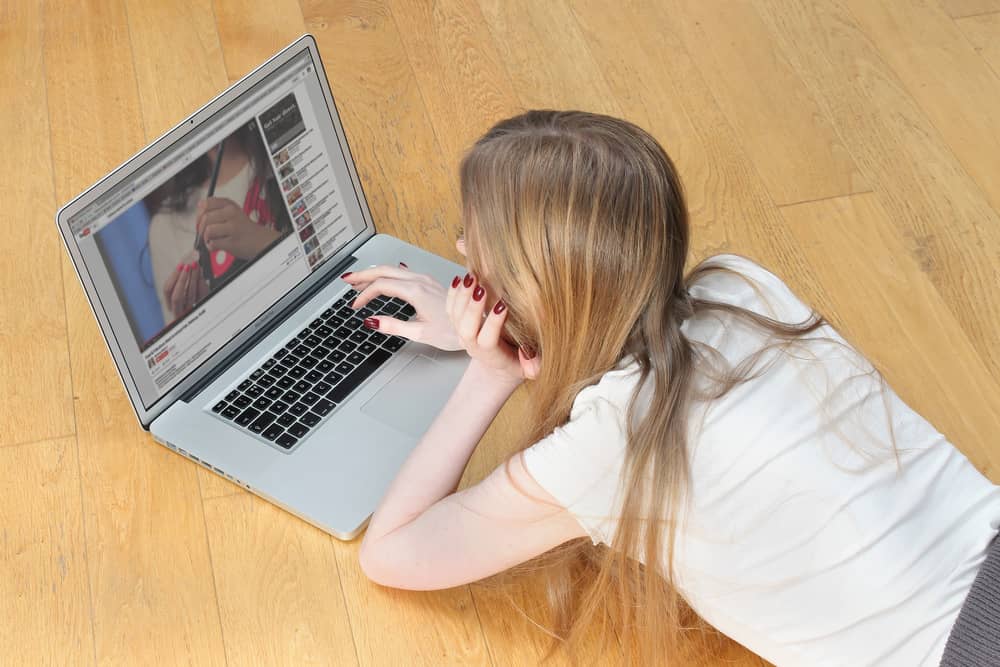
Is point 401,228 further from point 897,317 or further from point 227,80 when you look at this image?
point 897,317

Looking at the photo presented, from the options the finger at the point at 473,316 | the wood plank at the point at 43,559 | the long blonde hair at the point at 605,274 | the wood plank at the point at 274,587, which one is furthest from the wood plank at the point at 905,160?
the wood plank at the point at 43,559

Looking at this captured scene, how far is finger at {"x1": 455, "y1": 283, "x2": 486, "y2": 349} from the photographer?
3.55 feet

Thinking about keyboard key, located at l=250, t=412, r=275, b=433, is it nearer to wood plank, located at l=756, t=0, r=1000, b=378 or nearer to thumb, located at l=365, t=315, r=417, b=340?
thumb, located at l=365, t=315, r=417, b=340

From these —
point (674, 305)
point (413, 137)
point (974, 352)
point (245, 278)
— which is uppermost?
point (674, 305)

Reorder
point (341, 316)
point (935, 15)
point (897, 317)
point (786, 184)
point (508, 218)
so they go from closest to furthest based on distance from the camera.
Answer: point (508, 218) < point (341, 316) < point (897, 317) < point (786, 184) < point (935, 15)

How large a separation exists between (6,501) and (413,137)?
0.80m

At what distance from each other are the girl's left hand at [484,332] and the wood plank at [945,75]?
0.91 m

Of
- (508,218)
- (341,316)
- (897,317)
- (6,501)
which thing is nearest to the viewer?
(508,218)

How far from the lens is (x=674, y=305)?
40.7 inches

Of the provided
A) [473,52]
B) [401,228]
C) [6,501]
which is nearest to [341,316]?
[401,228]

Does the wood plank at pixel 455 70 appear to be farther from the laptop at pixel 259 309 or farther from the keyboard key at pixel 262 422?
the keyboard key at pixel 262 422

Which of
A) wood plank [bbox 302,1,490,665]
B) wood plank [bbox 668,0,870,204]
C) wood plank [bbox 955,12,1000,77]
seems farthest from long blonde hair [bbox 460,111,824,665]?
wood plank [bbox 955,12,1000,77]

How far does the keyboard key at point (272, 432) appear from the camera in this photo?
1.27 m

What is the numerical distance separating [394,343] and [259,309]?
16cm
